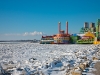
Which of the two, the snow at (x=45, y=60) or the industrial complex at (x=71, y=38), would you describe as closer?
the snow at (x=45, y=60)

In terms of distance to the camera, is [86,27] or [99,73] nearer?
[99,73]

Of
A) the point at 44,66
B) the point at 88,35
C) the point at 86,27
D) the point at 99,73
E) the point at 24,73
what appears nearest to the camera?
the point at 24,73

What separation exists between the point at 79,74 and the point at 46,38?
65495mm

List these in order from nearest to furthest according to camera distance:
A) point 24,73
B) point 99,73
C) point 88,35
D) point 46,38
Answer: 1. point 24,73
2. point 99,73
3. point 88,35
4. point 46,38

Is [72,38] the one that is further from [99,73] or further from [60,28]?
[99,73]

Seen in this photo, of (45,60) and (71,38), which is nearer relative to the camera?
(45,60)

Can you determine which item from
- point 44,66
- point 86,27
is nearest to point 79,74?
point 44,66

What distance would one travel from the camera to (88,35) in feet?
214

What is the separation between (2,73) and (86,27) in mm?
85039

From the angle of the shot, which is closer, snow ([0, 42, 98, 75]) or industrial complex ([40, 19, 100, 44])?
snow ([0, 42, 98, 75])

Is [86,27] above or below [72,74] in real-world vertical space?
above

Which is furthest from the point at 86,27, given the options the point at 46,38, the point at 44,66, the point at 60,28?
the point at 44,66

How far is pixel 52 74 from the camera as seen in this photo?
6.85 m

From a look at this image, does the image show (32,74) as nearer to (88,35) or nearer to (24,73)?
(24,73)
